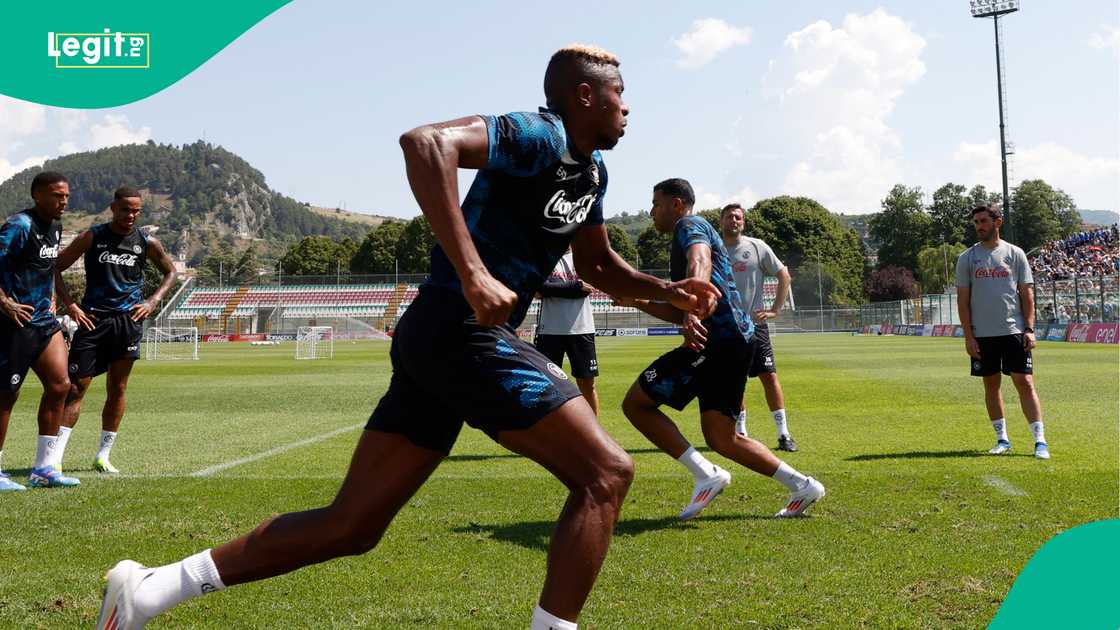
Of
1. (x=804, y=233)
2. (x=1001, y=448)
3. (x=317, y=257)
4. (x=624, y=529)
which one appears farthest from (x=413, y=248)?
(x=624, y=529)

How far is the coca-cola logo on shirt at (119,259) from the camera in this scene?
26.6 feet

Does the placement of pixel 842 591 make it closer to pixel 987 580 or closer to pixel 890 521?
pixel 987 580

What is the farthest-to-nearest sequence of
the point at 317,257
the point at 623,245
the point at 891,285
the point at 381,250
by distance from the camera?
the point at 317,257 < the point at 381,250 < the point at 623,245 < the point at 891,285

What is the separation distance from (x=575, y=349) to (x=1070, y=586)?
5.45 meters

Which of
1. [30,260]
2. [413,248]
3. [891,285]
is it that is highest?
[413,248]

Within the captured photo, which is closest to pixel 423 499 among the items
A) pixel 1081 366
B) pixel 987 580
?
pixel 987 580

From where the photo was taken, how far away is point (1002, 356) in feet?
29.9

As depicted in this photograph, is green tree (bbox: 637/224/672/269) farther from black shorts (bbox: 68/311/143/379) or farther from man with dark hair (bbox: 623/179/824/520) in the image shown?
man with dark hair (bbox: 623/179/824/520)

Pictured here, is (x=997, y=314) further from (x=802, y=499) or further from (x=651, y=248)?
Result: (x=651, y=248)

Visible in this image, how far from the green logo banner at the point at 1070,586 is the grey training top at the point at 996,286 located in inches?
157

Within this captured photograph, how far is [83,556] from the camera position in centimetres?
498

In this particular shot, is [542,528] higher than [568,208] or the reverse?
the reverse

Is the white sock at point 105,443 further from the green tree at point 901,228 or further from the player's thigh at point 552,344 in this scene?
the green tree at point 901,228

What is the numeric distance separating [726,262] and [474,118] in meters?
3.66
